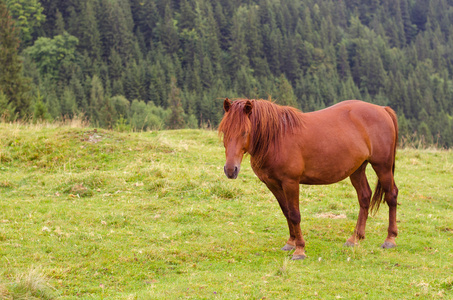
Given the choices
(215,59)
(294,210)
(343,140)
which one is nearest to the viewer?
(294,210)

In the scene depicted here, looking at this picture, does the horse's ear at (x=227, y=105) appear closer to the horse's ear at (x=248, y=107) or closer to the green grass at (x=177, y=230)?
the horse's ear at (x=248, y=107)

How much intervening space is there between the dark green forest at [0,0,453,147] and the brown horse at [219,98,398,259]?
7520 cm

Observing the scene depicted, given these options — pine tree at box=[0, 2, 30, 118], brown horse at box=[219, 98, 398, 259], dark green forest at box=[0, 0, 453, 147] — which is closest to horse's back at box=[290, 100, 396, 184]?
brown horse at box=[219, 98, 398, 259]

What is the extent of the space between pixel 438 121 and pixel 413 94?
49.3ft

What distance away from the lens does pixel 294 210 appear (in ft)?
23.8

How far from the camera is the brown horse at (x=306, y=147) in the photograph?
6852 mm

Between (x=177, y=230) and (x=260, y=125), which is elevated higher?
(x=260, y=125)

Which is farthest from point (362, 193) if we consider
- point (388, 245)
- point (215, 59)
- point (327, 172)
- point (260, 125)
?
point (215, 59)

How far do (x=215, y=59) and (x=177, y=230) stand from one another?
128m

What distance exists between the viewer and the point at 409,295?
5723 millimetres

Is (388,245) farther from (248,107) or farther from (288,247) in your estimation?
(248,107)

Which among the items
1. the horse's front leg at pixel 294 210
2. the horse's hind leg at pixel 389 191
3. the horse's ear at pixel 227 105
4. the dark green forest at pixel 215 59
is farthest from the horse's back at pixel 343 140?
the dark green forest at pixel 215 59

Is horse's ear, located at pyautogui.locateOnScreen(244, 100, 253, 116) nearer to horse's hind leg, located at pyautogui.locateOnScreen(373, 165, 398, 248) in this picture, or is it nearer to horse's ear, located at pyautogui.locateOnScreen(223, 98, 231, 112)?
horse's ear, located at pyautogui.locateOnScreen(223, 98, 231, 112)

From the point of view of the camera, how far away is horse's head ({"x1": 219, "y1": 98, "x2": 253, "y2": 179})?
6.56 m
